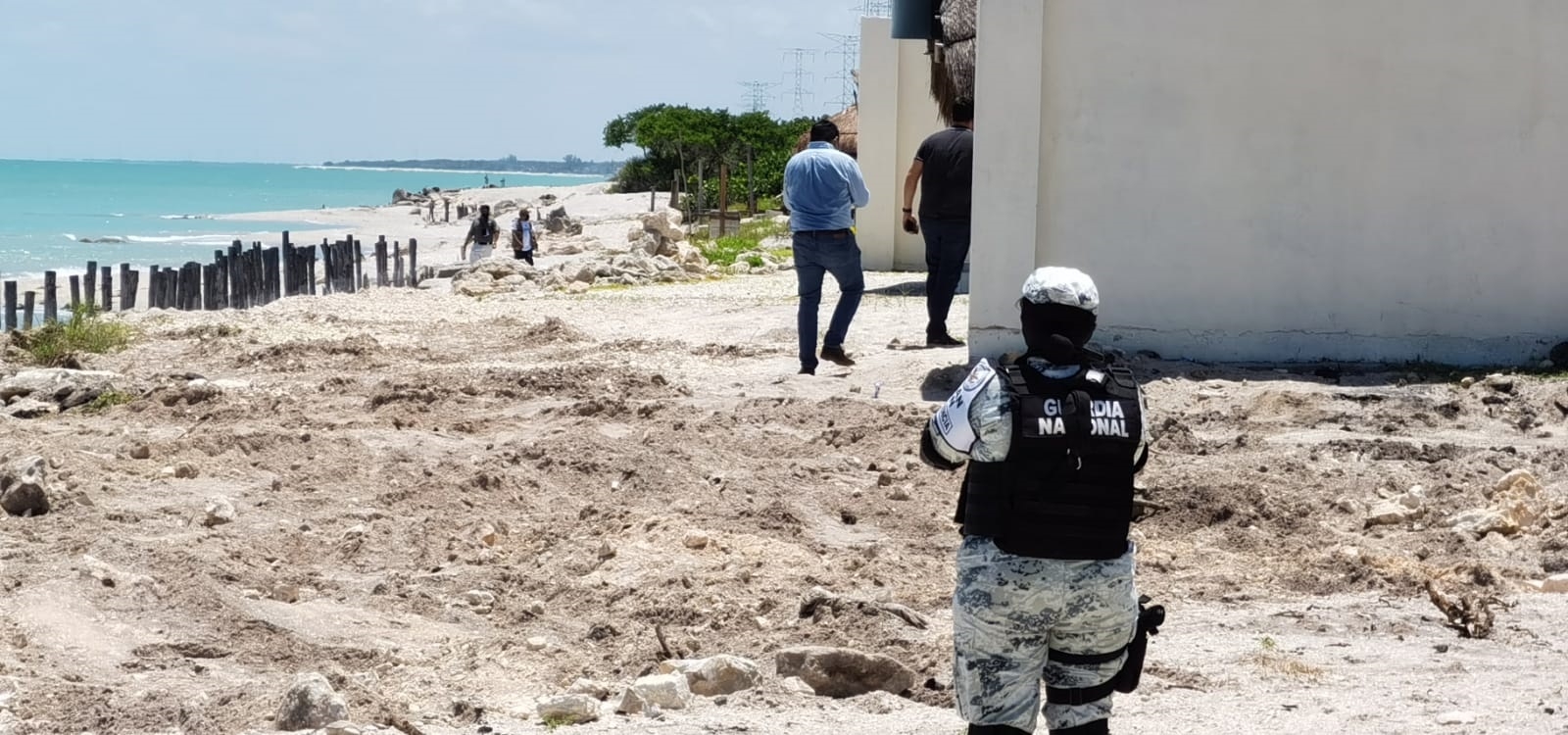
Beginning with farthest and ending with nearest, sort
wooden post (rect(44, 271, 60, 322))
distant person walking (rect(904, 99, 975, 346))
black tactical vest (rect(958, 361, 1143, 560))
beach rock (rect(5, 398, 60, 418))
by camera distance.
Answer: wooden post (rect(44, 271, 60, 322)) → distant person walking (rect(904, 99, 975, 346)) → beach rock (rect(5, 398, 60, 418)) → black tactical vest (rect(958, 361, 1143, 560))

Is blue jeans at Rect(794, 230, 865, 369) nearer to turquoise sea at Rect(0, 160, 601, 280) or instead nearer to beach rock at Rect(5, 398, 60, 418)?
beach rock at Rect(5, 398, 60, 418)

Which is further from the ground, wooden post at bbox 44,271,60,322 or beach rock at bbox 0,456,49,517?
wooden post at bbox 44,271,60,322

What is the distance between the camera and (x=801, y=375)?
10.5 meters

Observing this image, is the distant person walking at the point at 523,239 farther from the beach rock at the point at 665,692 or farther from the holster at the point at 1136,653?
the holster at the point at 1136,653

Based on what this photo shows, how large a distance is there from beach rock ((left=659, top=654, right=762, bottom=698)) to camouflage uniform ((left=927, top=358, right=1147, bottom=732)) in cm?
126

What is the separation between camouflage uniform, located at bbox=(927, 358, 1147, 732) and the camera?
3646mm

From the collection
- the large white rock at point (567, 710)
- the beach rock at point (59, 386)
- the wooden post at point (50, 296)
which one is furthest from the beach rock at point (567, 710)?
the wooden post at point (50, 296)

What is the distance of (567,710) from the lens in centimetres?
462

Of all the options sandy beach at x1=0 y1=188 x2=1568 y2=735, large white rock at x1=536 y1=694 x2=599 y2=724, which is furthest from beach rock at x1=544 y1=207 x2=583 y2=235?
large white rock at x1=536 y1=694 x2=599 y2=724

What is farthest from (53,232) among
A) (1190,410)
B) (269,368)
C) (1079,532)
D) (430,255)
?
(1079,532)

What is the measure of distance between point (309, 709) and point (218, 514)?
9.08 ft

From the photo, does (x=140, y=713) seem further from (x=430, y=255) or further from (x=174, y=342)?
(x=430, y=255)

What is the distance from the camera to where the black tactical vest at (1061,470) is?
3594 mm

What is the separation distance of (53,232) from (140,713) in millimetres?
68658
